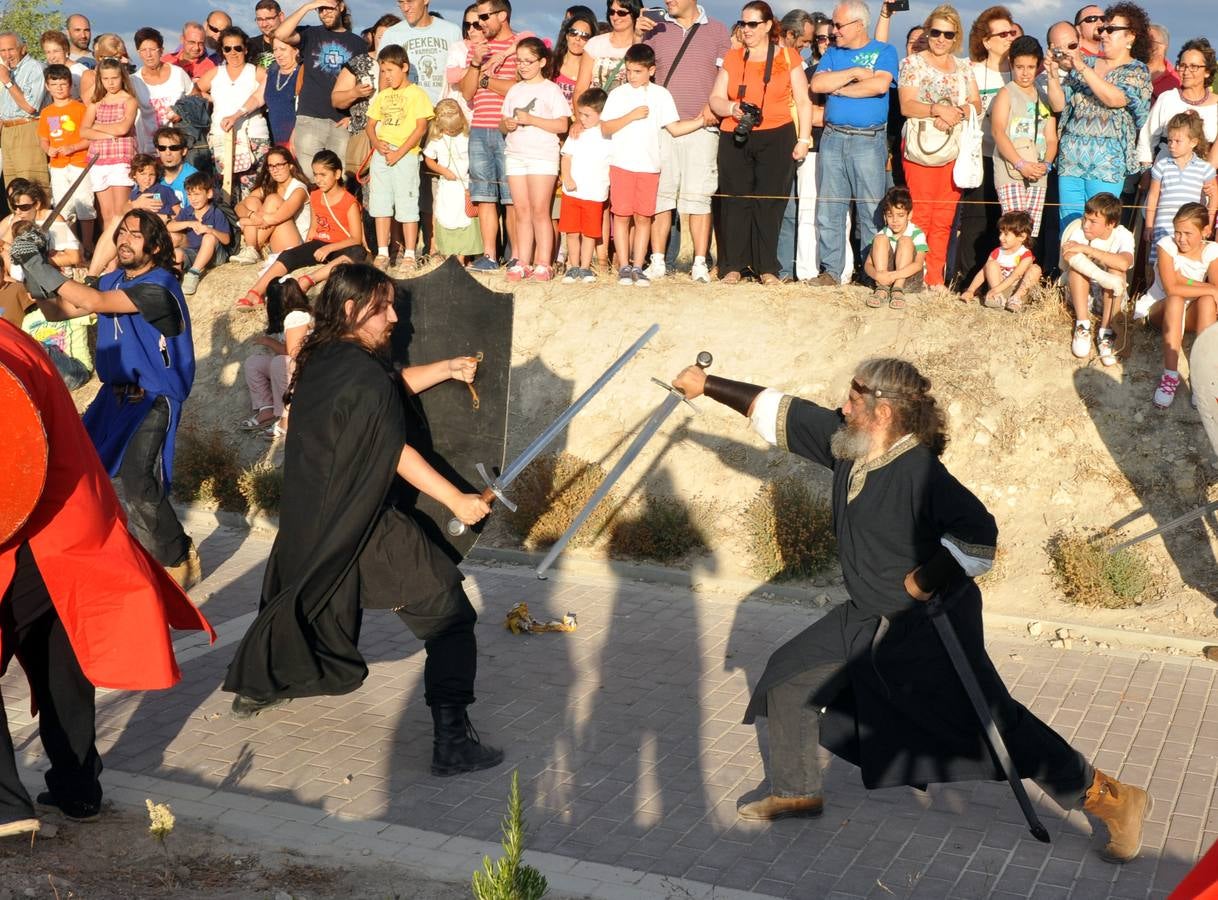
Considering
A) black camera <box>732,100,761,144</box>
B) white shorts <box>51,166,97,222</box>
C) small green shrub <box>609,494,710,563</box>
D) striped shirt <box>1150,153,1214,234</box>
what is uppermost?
black camera <box>732,100,761,144</box>

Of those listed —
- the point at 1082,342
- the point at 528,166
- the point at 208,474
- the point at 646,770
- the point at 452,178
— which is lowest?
the point at 208,474

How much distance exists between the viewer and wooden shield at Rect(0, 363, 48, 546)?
453 centimetres

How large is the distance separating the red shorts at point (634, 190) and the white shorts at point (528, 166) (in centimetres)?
56

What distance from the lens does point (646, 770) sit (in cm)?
594

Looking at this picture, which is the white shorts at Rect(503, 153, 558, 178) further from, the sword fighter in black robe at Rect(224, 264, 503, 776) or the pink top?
the sword fighter in black robe at Rect(224, 264, 503, 776)

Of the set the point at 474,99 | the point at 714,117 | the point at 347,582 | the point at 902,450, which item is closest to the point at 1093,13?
the point at 714,117

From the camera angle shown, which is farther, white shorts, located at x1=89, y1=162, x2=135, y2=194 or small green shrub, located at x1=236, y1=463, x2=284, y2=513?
white shorts, located at x1=89, y1=162, x2=135, y2=194

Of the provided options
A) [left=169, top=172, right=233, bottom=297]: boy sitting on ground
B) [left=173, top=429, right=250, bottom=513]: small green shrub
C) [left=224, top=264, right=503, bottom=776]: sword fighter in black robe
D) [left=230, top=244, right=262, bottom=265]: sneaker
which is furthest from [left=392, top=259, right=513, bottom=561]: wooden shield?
[left=230, top=244, right=262, bottom=265]: sneaker

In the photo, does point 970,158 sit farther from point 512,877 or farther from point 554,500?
point 512,877

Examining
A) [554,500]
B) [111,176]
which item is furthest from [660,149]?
[111,176]

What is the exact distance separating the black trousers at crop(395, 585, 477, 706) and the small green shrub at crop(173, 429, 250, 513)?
5222 millimetres

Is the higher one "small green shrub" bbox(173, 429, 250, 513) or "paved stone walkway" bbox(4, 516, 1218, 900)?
"paved stone walkway" bbox(4, 516, 1218, 900)

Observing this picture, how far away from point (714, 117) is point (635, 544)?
3757 mm

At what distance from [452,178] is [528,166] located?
3.19ft
